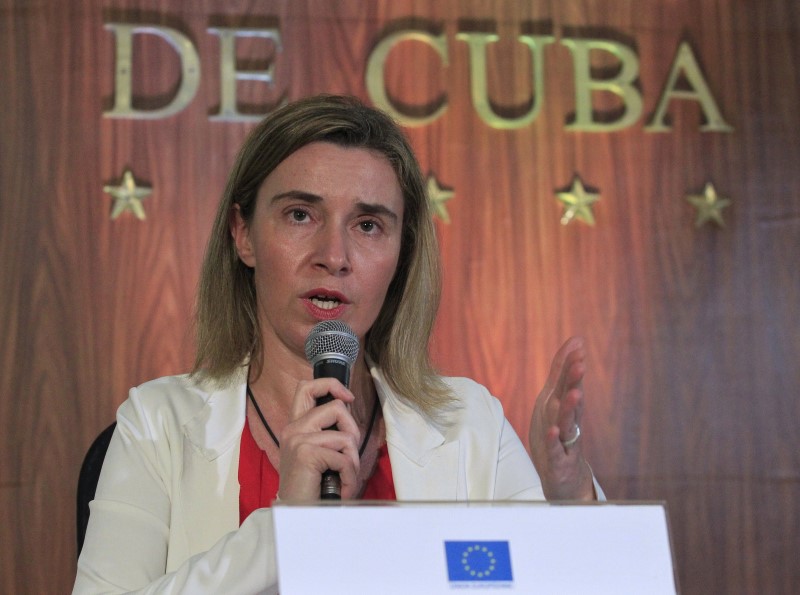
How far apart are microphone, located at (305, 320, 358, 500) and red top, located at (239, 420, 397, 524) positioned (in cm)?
37

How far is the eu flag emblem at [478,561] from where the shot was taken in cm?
103

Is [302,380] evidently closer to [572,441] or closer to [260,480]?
[260,480]

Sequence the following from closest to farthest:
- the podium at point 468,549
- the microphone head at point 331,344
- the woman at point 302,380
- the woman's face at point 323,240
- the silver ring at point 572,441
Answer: the podium at point 468,549
the microphone head at point 331,344
the silver ring at point 572,441
the woman at point 302,380
the woman's face at point 323,240

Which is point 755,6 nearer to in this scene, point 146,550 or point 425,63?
point 425,63

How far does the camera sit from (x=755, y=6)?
11.6ft

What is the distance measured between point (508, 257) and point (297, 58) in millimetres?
857

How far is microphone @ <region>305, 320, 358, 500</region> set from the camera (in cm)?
136

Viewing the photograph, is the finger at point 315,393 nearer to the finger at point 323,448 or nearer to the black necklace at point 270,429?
the finger at point 323,448

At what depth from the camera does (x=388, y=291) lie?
7.25ft

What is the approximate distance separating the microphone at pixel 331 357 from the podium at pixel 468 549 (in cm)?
28

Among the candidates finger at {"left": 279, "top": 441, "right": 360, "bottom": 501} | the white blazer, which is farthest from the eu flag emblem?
the white blazer

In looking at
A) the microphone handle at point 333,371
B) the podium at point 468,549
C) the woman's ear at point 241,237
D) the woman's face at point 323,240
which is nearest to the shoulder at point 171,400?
the woman's face at point 323,240

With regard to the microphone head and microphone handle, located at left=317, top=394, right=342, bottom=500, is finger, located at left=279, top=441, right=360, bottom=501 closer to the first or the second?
microphone handle, located at left=317, top=394, right=342, bottom=500

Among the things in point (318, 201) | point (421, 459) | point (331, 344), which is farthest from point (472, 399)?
point (331, 344)
